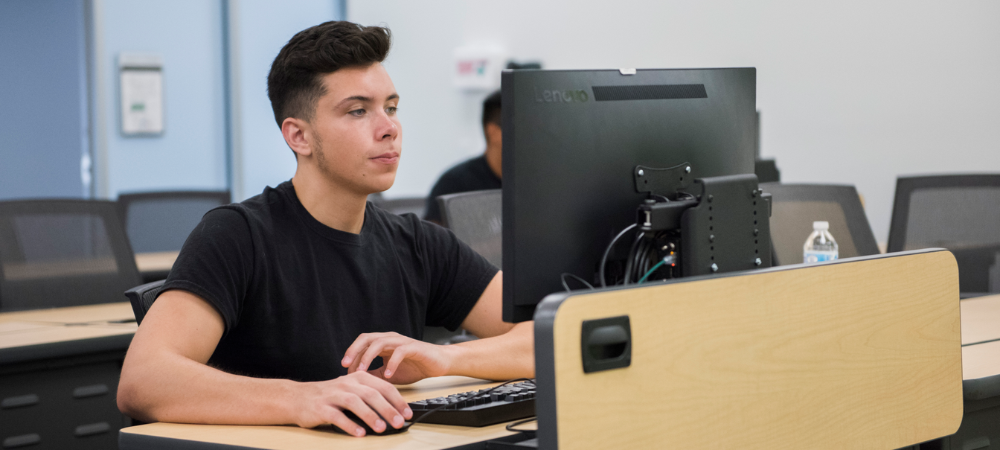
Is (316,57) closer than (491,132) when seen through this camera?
Yes

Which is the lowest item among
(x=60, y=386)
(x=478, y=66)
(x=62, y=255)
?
(x=60, y=386)

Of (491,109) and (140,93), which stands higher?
(140,93)

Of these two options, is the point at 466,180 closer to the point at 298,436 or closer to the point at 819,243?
the point at 819,243

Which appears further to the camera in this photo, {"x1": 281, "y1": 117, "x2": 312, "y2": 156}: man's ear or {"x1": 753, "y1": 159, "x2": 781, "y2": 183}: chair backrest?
{"x1": 753, "y1": 159, "x2": 781, "y2": 183}: chair backrest

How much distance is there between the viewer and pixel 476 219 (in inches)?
88.7

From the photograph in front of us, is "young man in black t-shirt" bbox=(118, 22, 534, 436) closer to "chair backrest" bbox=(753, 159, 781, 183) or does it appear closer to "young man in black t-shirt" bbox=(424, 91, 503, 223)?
"chair backrest" bbox=(753, 159, 781, 183)

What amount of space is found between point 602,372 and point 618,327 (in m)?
0.05

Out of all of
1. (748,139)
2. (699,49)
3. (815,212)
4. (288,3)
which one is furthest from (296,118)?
(288,3)

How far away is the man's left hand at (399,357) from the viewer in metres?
1.25

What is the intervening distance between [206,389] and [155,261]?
242cm

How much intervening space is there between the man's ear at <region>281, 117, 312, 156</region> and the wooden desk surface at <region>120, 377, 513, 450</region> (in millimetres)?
536

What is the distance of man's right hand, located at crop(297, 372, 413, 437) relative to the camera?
108cm

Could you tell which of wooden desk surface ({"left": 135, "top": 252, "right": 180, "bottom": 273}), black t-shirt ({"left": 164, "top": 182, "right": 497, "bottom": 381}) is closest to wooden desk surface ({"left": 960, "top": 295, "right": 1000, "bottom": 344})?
black t-shirt ({"left": 164, "top": 182, "right": 497, "bottom": 381})

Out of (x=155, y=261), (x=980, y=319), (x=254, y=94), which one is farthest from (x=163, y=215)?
(x=980, y=319)
